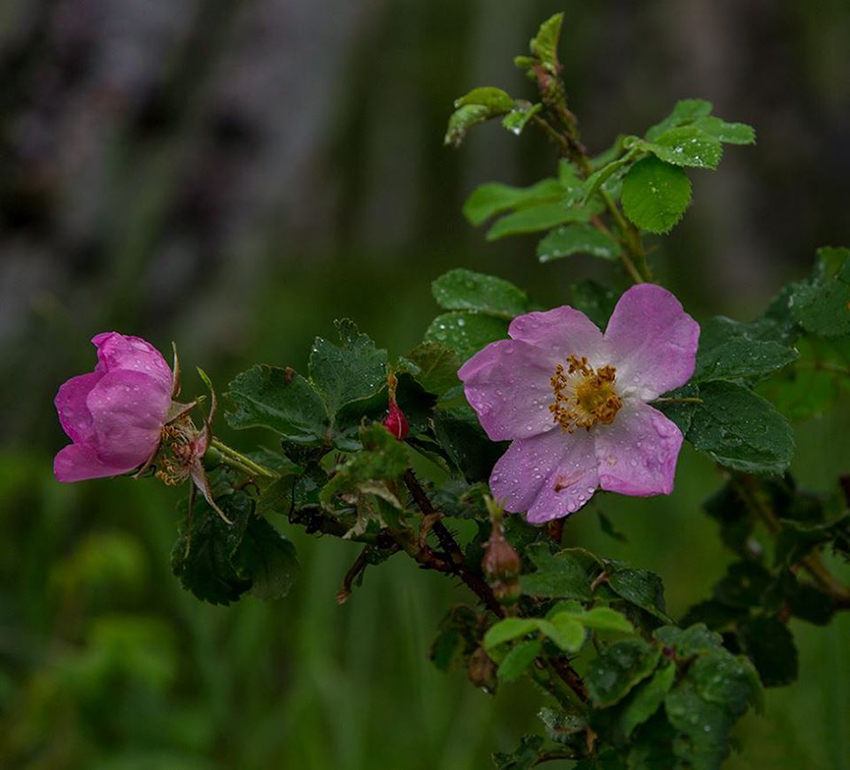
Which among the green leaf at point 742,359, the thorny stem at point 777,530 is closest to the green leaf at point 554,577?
the green leaf at point 742,359

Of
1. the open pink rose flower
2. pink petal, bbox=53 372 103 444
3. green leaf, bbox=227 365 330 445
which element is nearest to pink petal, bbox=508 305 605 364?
the open pink rose flower

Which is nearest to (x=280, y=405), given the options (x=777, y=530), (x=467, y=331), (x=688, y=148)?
(x=467, y=331)

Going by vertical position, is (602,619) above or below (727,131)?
below

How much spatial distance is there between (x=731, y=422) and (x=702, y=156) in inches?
5.1

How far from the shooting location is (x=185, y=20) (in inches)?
81.0

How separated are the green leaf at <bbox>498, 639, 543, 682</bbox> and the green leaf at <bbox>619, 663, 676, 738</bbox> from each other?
0.14ft

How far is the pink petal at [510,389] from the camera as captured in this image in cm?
50

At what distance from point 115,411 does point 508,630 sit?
20cm

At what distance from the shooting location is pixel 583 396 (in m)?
0.52

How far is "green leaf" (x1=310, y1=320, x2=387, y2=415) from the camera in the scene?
50 cm

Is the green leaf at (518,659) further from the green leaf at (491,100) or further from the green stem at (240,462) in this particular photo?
the green leaf at (491,100)

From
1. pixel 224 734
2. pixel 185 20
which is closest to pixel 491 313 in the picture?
pixel 224 734

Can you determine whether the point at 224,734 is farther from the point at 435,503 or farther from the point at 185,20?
the point at 185,20

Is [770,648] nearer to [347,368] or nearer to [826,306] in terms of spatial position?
[826,306]
